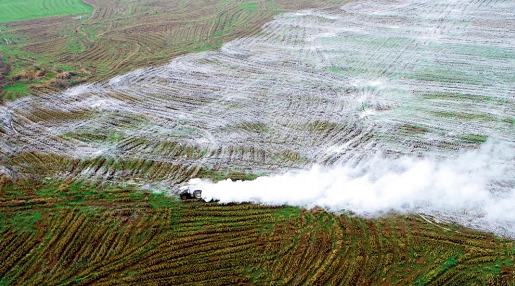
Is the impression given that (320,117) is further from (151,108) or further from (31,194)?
(31,194)

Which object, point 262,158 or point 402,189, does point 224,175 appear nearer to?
point 262,158

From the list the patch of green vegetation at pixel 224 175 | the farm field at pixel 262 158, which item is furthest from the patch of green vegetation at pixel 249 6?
the patch of green vegetation at pixel 224 175

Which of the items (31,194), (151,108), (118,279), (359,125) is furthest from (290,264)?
(151,108)

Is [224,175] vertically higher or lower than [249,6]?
lower

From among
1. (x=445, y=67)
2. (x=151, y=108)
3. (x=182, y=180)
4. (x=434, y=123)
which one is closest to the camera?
(x=182, y=180)

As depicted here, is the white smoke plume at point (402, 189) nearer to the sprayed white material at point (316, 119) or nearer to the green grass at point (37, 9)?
the sprayed white material at point (316, 119)

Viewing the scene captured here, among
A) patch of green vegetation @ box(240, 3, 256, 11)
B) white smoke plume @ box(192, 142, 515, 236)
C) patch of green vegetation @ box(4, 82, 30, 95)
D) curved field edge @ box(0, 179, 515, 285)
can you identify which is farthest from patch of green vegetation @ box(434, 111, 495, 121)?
patch of green vegetation @ box(4, 82, 30, 95)

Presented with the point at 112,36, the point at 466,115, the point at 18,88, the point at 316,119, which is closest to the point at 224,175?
the point at 316,119
